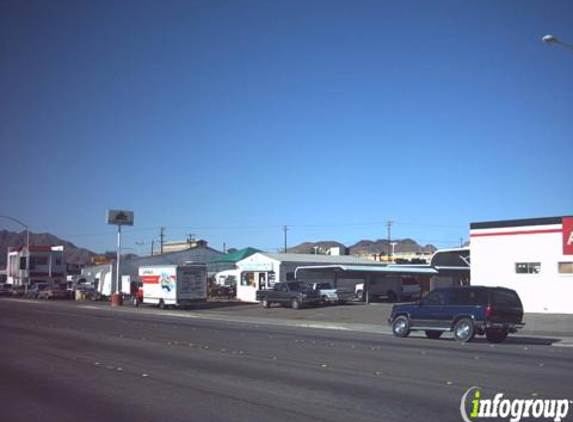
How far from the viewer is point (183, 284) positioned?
4912 centimetres

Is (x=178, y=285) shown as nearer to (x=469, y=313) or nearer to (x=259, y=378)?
(x=469, y=313)

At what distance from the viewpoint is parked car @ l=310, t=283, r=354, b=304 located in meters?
47.8

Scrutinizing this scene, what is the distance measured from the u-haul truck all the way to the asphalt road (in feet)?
88.2

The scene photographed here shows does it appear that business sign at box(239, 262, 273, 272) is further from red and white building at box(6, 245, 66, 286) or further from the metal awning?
red and white building at box(6, 245, 66, 286)

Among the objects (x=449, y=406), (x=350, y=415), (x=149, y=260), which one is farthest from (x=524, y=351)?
(x=149, y=260)

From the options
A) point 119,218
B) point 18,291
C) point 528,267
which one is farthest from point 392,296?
point 18,291

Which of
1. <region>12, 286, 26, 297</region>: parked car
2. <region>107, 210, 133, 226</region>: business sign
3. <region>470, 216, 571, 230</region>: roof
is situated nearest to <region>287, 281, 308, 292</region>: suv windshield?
<region>470, 216, 571, 230</region>: roof

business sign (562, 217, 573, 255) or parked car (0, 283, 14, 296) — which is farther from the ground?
business sign (562, 217, 573, 255)

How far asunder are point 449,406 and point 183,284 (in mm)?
40517

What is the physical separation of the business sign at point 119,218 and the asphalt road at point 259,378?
4490cm

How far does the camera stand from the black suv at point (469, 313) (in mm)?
23234

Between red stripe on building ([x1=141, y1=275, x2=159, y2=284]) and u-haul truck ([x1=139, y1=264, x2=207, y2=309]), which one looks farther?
red stripe on building ([x1=141, y1=275, x2=159, y2=284])

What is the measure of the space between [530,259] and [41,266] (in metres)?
74.5

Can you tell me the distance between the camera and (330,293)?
48.2 m
